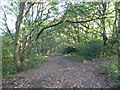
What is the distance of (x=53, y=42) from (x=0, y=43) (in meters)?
19.9

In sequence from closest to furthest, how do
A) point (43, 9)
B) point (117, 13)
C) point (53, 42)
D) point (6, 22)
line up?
point (117, 13)
point (43, 9)
point (6, 22)
point (53, 42)

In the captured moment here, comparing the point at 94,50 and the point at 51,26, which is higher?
the point at 51,26

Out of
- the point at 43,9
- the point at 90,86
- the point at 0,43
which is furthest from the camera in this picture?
the point at 43,9

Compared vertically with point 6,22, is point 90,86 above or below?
below

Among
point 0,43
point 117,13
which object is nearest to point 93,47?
point 117,13

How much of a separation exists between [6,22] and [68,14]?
8704 mm

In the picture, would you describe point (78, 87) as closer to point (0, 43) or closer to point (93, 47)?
point (0, 43)

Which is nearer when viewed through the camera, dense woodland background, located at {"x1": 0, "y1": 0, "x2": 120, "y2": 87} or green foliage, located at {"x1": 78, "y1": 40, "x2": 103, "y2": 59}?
dense woodland background, located at {"x1": 0, "y1": 0, "x2": 120, "y2": 87}

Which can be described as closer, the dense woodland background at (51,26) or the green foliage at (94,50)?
the dense woodland background at (51,26)

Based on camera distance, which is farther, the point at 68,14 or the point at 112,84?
the point at 68,14

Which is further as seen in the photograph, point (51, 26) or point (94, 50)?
point (94, 50)

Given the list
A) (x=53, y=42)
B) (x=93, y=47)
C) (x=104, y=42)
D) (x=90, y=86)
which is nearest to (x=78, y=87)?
(x=90, y=86)

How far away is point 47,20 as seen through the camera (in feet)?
27.8

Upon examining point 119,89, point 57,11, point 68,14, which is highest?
point 57,11
